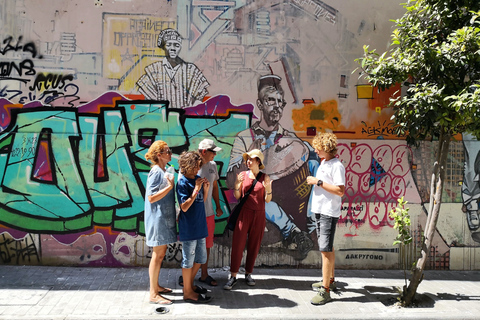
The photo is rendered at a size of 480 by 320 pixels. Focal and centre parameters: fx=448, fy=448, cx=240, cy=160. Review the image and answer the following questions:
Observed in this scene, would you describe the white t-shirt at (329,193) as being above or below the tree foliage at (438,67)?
below

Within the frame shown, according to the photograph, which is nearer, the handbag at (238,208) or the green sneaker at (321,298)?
the green sneaker at (321,298)

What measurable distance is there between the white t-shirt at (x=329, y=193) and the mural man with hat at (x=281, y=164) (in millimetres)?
1283

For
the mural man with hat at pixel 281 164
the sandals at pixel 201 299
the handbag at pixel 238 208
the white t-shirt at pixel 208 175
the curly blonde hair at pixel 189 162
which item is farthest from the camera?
the mural man with hat at pixel 281 164

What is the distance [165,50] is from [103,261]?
3.35 m

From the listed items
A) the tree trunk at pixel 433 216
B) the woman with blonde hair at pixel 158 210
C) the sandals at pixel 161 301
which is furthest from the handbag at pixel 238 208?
the tree trunk at pixel 433 216

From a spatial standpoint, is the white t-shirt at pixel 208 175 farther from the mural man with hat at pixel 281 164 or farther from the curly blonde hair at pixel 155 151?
the mural man with hat at pixel 281 164

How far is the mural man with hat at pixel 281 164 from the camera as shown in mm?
6996

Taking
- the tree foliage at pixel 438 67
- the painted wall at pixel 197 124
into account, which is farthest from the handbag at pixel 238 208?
the tree foliage at pixel 438 67

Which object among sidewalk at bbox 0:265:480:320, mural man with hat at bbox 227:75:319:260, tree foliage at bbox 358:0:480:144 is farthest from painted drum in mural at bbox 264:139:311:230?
tree foliage at bbox 358:0:480:144

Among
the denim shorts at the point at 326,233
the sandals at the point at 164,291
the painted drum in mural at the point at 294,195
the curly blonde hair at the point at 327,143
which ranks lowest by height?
the sandals at the point at 164,291

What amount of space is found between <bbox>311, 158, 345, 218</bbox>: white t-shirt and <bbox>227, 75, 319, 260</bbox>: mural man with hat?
128cm

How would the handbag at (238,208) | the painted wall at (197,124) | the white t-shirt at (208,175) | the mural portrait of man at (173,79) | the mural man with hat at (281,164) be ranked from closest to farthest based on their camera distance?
1. the white t-shirt at (208,175)
2. the handbag at (238,208)
3. the painted wall at (197,124)
4. the mural portrait of man at (173,79)
5. the mural man with hat at (281,164)

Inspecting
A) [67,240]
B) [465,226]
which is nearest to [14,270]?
[67,240]

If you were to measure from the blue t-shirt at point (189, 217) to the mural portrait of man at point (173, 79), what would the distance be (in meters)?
1.97
